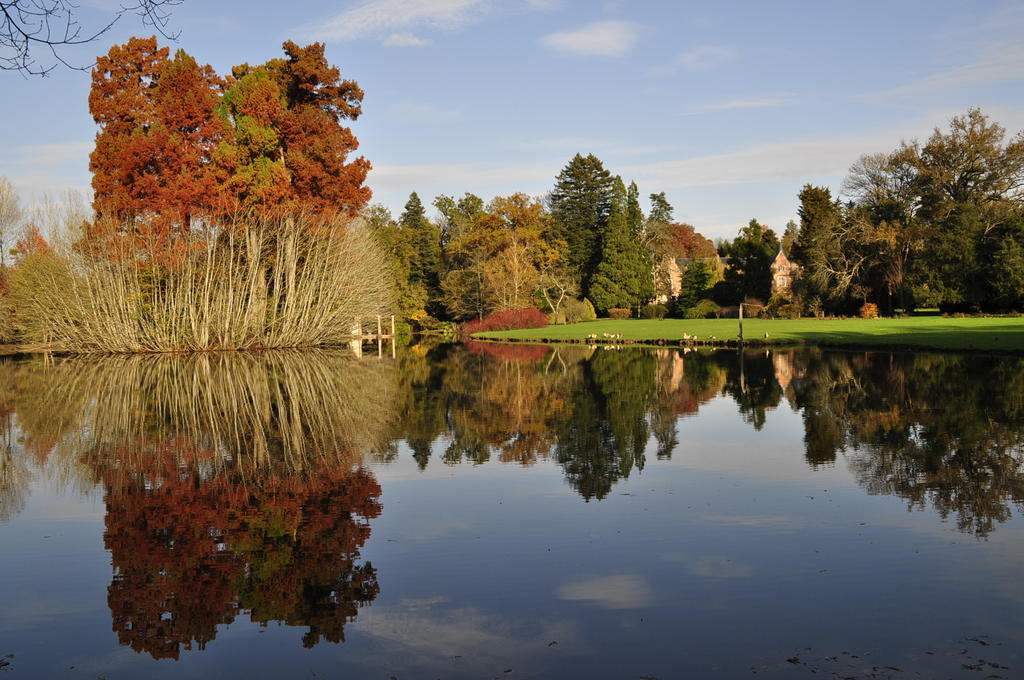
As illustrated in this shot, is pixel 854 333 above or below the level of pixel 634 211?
below

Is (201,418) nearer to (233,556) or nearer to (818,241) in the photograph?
(233,556)

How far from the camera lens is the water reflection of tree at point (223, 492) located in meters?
6.52

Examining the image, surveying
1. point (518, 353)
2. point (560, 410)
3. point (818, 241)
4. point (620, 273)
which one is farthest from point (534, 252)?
point (560, 410)

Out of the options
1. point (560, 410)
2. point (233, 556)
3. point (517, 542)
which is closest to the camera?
point (233, 556)

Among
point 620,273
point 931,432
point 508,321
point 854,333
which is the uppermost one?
point 620,273

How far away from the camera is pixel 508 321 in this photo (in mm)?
63875

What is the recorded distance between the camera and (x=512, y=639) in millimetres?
5781

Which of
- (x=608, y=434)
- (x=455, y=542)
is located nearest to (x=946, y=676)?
(x=455, y=542)

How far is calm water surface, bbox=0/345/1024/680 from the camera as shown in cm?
561

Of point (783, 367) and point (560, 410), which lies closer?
point (560, 410)

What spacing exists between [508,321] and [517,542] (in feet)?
183

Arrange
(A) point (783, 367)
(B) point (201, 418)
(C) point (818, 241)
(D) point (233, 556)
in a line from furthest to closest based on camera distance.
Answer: (C) point (818, 241), (A) point (783, 367), (B) point (201, 418), (D) point (233, 556)

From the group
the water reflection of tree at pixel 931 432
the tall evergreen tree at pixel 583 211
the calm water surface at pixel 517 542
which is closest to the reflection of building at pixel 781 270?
the tall evergreen tree at pixel 583 211

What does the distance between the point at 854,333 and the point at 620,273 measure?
35.0 meters
